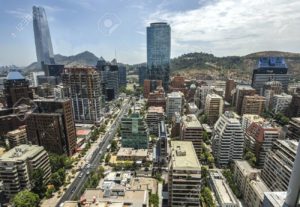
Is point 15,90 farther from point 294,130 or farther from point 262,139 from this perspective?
point 294,130

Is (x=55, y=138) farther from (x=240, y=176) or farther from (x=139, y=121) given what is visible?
(x=240, y=176)

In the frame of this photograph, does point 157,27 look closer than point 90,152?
No

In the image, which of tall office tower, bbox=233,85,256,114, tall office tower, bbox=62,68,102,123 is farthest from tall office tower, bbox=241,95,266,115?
tall office tower, bbox=62,68,102,123

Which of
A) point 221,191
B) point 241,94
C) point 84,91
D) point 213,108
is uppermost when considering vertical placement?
point 84,91

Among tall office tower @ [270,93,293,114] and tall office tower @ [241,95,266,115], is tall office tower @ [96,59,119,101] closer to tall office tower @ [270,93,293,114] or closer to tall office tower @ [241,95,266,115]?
tall office tower @ [241,95,266,115]

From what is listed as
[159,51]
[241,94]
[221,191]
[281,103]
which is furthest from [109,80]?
[221,191]

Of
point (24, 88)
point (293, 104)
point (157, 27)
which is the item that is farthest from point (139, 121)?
point (157, 27)

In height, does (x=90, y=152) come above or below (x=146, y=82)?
below

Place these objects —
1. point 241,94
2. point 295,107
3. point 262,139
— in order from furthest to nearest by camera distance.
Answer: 1. point 241,94
2. point 295,107
3. point 262,139
